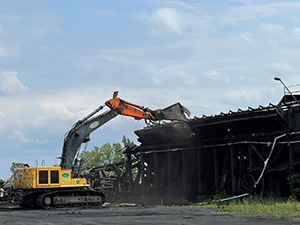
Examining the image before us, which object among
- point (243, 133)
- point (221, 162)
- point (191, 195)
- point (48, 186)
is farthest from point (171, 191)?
point (48, 186)

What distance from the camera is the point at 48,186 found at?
Result: 3191cm

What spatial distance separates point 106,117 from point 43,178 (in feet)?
20.3

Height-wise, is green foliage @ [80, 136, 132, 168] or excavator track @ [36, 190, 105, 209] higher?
green foliage @ [80, 136, 132, 168]

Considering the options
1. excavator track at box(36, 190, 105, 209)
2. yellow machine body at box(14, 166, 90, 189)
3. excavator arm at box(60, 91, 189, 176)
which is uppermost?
excavator arm at box(60, 91, 189, 176)

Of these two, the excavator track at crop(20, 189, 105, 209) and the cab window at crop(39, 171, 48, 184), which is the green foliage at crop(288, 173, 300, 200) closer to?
the excavator track at crop(20, 189, 105, 209)

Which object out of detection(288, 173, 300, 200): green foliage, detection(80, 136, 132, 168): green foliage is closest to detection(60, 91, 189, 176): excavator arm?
detection(288, 173, 300, 200): green foliage

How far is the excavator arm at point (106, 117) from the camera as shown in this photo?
33.0 metres

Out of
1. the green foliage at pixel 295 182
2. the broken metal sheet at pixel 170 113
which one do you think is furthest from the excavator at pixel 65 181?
the green foliage at pixel 295 182

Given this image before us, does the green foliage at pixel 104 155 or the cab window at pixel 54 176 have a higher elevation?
the green foliage at pixel 104 155

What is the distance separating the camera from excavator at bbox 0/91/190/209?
31.6 meters

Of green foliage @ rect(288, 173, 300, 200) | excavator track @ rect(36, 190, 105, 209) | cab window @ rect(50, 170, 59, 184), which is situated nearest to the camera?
green foliage @ rect(288, 173, 300, 200)

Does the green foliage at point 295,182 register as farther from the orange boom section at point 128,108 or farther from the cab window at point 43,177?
the cab window at point 43,177

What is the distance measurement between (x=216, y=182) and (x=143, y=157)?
7793 mm

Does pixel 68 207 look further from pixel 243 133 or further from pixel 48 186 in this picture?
pixel 243 133
